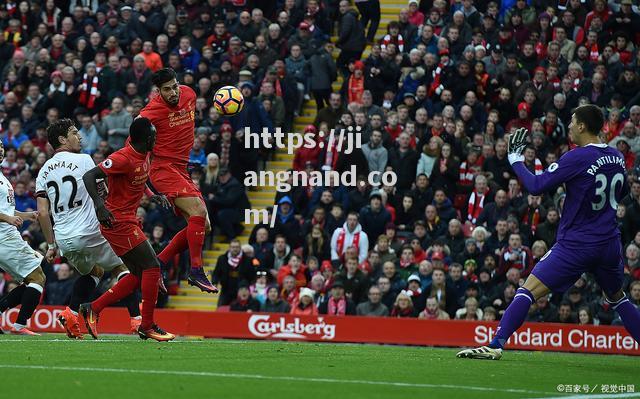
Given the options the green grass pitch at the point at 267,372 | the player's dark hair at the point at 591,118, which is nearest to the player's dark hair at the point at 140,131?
the green grass pitch at the point at 267,372

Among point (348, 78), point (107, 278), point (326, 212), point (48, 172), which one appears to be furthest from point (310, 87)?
point (48, 172)

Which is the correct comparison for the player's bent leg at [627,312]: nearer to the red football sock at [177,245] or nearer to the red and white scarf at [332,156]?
the red football sock at [177,245]

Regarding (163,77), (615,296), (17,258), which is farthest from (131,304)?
(615,296)

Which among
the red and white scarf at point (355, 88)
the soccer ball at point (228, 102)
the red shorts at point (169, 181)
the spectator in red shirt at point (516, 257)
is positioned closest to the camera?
the red shorts at point (169, 181)

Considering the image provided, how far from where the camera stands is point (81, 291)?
15.4 meters

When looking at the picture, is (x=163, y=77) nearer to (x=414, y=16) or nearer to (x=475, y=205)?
(x=475, y=205)

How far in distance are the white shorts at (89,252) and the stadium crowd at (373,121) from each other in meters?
6.98

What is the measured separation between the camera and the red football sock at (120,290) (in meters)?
14.2

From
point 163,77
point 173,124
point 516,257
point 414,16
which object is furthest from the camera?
point 414,16

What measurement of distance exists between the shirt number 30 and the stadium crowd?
321 inches

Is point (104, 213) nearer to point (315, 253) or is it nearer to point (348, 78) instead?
point (315, 253)

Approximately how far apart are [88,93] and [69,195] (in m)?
12.8

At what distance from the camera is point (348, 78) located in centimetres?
2647

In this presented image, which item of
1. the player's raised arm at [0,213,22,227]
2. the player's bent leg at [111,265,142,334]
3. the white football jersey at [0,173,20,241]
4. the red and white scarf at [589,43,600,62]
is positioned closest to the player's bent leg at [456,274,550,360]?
the player's bent leg at [111,265,142,334]
